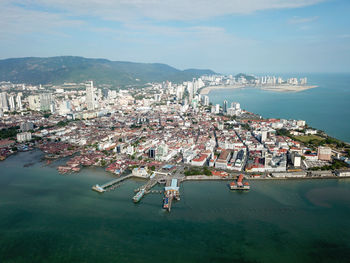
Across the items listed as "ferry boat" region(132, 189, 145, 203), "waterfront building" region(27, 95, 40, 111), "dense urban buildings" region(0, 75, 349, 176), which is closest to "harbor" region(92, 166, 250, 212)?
"ferry boat" region(132, 189, 145, 203)

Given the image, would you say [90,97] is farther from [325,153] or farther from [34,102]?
[325,153]

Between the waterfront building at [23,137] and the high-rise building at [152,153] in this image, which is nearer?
the high-rise building at [152,153]

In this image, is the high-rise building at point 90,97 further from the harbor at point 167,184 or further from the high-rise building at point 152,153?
the harbor at point 167,184

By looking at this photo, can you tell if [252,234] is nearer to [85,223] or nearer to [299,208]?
[299,208]

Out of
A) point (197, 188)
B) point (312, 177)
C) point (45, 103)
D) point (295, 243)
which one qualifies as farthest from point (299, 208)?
point (45, 103)

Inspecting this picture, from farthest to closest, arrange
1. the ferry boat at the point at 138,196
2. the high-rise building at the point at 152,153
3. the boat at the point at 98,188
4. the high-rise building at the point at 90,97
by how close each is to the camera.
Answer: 1. the high-rise building at the point at 90,97
2. the high-rise building at the point at 152,153
3. the boat at the point at 98,188
4. the ferry boat at the point at 138,196

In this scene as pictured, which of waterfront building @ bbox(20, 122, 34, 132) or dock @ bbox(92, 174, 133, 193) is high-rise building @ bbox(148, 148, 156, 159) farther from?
waterfront building @ bbox(20, 122, 34, 132)

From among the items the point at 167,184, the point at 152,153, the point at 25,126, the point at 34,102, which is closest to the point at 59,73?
the point at 34,102

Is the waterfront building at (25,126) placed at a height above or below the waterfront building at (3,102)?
below

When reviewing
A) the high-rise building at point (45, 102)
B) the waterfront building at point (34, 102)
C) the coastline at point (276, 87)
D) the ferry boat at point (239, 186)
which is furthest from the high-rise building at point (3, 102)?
the coastline at point (276, 87)
